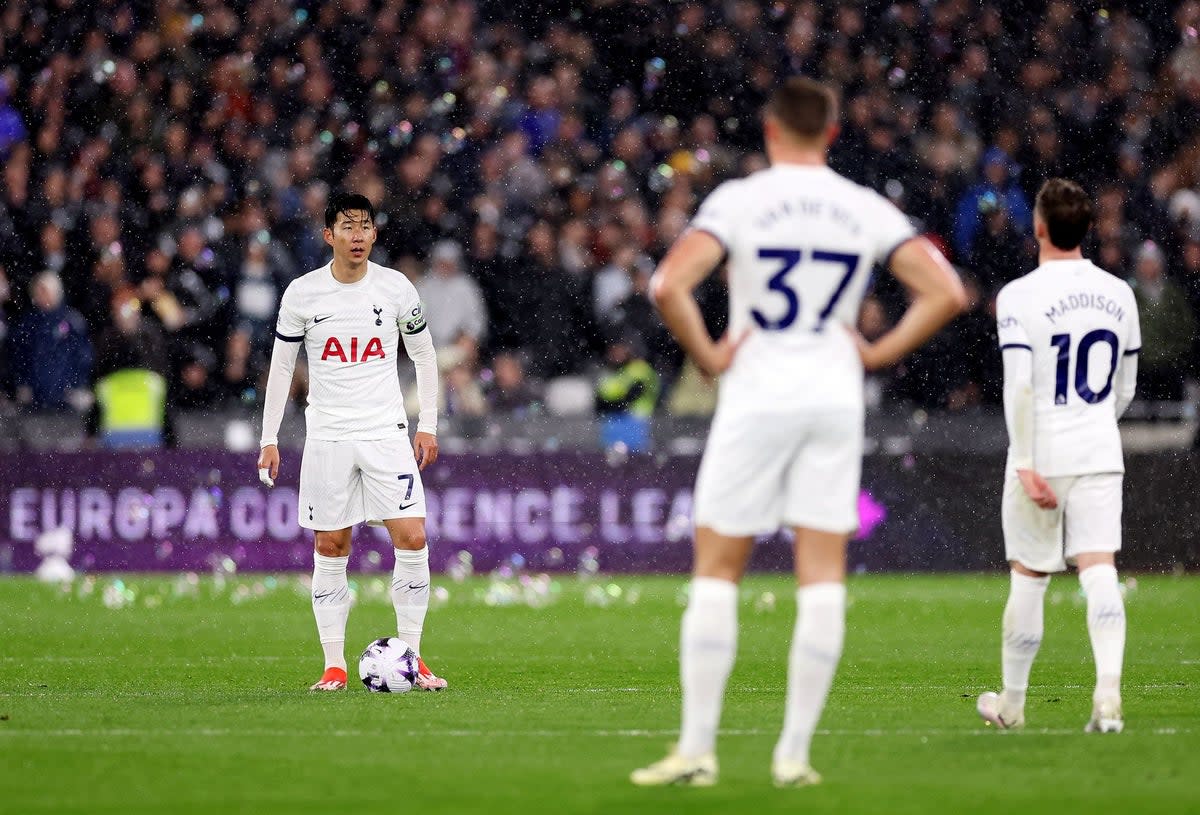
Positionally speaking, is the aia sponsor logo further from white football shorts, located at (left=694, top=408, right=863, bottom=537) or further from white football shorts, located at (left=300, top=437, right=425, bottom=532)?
white football shorts, located at (left=694, top=408, right=863, bottom=537)

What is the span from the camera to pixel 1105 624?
795 centimetres

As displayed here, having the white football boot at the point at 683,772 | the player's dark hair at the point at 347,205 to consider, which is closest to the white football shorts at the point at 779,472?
the white football boot at the point at 683,772

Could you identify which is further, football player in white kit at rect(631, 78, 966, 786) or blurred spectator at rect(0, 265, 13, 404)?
blurred spectator at rect(0, 265, 13, 404)

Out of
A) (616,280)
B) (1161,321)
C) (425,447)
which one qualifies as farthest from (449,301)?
(425,447)

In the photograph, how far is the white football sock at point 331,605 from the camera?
10312 millimetres

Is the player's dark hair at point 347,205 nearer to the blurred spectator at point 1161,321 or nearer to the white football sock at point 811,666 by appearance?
the white football sock at point 811,666

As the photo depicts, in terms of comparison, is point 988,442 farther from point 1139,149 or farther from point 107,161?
point 107,161

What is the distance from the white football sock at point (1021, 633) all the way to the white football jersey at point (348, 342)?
3.71 m

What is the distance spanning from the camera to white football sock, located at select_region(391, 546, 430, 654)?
415 inches

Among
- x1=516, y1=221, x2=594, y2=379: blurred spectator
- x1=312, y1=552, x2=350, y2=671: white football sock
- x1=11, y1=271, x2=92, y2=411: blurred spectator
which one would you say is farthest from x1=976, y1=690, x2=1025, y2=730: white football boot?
x1=11, y1=271, x2=92, y2=411: blurred spectator

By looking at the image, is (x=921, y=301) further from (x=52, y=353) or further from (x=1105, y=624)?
(x=52, y=353)

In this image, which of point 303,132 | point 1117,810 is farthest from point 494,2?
point 1117,810

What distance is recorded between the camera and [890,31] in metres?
22.2

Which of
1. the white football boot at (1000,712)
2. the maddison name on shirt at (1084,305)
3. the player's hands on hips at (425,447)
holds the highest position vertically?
the maddison name on shirt at (1084,305)
